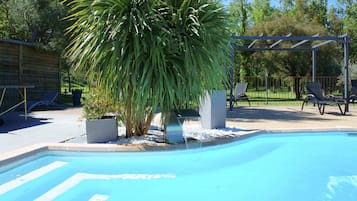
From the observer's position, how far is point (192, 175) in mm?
4582

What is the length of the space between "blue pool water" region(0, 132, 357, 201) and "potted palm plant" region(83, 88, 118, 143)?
526mm

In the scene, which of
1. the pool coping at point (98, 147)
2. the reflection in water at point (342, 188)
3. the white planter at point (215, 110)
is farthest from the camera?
the white planter at point (215, 110)

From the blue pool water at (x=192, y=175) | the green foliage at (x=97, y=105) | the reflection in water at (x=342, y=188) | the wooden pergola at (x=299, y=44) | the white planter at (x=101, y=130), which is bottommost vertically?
the reflection in water at (x=342, y=188)

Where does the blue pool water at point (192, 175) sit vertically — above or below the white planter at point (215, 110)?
below

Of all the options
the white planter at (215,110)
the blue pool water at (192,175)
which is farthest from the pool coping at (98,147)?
the white planter at (215,110)

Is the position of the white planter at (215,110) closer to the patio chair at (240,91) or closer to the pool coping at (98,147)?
the pool coping at (98,147)

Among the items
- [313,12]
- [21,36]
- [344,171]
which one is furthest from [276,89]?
[344,171]

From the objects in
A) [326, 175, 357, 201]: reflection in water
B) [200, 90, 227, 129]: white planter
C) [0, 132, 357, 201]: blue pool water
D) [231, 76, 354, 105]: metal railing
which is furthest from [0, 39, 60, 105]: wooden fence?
[326, 175, 357, 201]: reflection in water

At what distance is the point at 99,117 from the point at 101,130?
26 cm

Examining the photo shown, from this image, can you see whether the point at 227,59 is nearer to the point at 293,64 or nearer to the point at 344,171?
the point at 344,171

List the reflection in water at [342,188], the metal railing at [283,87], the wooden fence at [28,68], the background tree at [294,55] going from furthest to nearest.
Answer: the background tree at [294,55] < the metal railing at [283,87] < the wooden fence at [28,68] < the reflection in water at [342,188]

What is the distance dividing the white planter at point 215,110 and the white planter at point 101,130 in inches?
82.2

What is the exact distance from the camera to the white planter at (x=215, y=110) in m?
6.95

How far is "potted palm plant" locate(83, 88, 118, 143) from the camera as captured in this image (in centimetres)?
548
